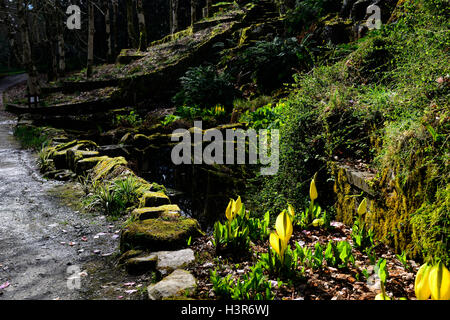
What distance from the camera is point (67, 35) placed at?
28250 millimetres

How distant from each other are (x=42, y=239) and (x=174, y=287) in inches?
80.5

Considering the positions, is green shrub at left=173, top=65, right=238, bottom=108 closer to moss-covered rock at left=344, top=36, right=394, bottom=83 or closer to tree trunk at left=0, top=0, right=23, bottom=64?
moss-covered rock at left=344, top=36, right=394, bottom=83

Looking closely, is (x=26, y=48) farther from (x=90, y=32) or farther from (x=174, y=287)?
(x=174, y=287)

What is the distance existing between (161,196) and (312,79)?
283cm

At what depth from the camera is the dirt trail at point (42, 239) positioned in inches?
103

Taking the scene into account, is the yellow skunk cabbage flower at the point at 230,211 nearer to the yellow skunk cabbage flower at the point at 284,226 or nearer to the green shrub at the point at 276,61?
the yellow skunk cabbage flower at the point at 284,226

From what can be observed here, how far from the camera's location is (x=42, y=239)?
3521mm

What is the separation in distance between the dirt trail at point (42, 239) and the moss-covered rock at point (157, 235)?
12.3 inches

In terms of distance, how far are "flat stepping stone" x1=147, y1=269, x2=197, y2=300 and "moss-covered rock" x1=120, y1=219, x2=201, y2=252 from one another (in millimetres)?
603

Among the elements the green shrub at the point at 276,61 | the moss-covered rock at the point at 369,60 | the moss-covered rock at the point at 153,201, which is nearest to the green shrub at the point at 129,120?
the green shrub at the point at 276,61

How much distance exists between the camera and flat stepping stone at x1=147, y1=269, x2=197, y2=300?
220cm

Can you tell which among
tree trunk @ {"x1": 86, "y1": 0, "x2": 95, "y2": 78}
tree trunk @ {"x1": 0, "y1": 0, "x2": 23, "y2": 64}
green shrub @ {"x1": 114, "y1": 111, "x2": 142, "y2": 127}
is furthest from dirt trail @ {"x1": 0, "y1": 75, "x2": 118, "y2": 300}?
tree trunk @ {"x1": 0, "y1": 0, "x2": 23, "y2": 64}

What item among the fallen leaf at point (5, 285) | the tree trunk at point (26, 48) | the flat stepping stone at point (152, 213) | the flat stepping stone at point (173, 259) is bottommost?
the fallen leaf at point (5, 285)
